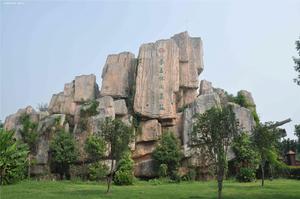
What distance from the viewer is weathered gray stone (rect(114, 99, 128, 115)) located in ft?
107

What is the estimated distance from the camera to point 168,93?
108 feet

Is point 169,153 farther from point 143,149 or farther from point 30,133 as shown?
point 30,133

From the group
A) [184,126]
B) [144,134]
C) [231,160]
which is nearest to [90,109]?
[144,134]

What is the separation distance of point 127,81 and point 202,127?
20.7 m

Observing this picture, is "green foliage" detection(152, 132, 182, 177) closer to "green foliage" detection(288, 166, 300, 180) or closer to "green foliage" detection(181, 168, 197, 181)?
"green foliage" detection(181, 168, 197, 181)

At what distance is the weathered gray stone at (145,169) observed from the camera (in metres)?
30.5

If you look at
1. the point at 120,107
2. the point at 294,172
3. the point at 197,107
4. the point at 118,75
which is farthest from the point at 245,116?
the point at 118,75

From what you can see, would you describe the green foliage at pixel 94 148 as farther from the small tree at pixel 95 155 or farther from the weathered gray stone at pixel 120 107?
the weathered gray stone at pixel 120 107

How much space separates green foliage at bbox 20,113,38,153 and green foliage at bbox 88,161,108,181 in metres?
5.83

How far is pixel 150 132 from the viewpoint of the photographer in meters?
31.9

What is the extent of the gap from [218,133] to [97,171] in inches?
596

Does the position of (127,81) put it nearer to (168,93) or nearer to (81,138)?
(168,93)

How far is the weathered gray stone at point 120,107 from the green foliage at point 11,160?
27.5 ft

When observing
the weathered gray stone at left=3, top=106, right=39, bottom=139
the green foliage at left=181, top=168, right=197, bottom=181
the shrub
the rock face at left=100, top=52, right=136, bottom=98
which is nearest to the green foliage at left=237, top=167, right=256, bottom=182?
the shrub
